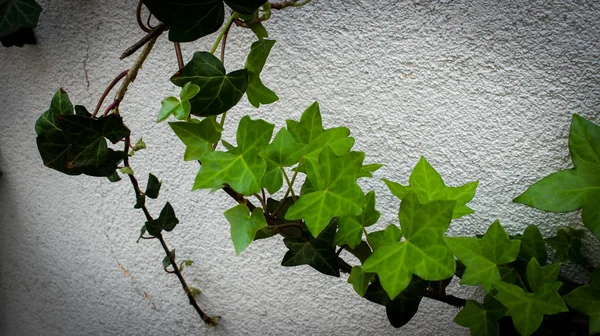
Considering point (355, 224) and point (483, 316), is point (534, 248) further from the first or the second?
point (355, 224)

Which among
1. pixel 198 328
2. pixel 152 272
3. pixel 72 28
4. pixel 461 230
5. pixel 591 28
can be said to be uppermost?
pixel 591 28

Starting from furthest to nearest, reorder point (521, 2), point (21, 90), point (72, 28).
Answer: point (21, 90)
point (72, 28)
point (521, 2)

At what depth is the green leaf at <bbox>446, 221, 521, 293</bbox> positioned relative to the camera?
0.68 meters

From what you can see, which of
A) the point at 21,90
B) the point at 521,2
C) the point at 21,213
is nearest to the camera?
the point at 521,2

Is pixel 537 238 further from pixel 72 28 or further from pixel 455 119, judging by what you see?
pixel 72 28

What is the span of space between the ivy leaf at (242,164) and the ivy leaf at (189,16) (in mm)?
118

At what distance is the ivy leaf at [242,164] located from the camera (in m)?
0.60

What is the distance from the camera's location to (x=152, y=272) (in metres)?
1.19

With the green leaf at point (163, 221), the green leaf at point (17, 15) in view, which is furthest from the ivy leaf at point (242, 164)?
the green leaf at point (17, 15)

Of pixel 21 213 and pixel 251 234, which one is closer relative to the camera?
pixel 251 234

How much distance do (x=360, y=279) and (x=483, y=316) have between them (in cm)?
19

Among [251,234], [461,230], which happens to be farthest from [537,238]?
[251,234]

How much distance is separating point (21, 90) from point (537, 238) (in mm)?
1110

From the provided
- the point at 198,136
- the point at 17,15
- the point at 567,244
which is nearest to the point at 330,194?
the point at 198,136
